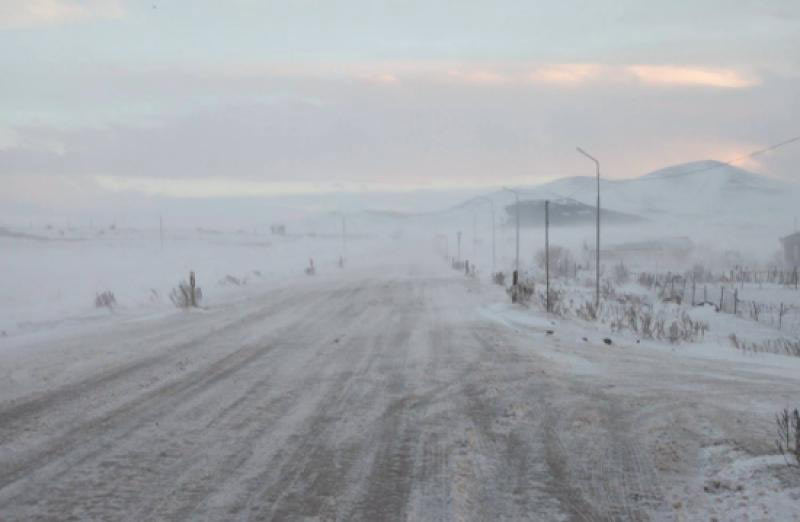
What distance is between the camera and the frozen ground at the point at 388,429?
5352 millimetres

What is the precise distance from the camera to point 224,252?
249 ft

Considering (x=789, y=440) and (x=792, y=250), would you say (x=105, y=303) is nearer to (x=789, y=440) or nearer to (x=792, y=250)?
(x=789, y=440)

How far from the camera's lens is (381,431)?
733 cm

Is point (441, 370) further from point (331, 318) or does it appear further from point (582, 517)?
point (331, 318)

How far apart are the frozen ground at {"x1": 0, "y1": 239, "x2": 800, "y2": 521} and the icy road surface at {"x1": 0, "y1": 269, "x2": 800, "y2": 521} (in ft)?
0.09

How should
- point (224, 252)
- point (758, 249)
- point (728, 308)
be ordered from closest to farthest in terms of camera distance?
point (728, 308) → point (224, 252) → point (758, 249)

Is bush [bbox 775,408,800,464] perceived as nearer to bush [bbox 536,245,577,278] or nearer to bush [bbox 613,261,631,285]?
bush [bbox 613,261,631,285]

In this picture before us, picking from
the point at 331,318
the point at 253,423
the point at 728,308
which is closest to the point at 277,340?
the point at 331,318

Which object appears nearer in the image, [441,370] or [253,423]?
[253,423]

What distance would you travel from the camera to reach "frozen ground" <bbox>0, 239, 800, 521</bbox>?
5352 mm

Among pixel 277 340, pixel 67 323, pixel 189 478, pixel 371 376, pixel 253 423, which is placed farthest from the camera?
pixel 67 323

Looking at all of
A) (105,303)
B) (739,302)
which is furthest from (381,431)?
(739,302)

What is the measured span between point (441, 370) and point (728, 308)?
22370 mm

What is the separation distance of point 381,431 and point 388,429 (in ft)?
0.33
